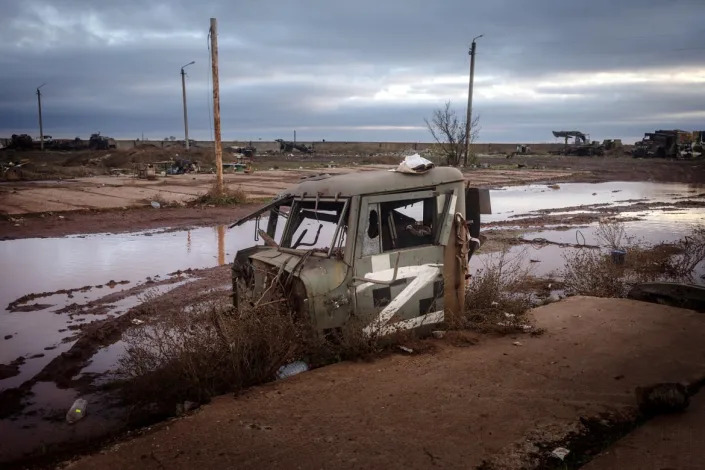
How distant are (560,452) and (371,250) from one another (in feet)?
7.91

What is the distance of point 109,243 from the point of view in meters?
12.9

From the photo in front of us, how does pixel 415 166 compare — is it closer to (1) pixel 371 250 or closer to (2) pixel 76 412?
(1) pixel 371 250

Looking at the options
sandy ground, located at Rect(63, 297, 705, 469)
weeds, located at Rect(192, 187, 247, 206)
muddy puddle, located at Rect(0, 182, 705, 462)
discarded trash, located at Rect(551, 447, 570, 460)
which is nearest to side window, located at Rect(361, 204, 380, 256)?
sandy ground, located at Rect(63, 297, 705, 469)

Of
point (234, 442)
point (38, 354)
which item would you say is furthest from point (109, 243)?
point (234, 442)

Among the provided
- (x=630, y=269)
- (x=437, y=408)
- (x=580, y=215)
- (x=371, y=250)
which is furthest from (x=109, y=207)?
(x=437, y=408)

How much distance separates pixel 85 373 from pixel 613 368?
213 inches

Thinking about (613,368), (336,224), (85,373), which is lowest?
(85,373)

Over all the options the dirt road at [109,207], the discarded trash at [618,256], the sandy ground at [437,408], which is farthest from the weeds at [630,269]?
the dirt road at [109,207]

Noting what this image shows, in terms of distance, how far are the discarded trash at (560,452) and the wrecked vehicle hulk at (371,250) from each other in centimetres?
199

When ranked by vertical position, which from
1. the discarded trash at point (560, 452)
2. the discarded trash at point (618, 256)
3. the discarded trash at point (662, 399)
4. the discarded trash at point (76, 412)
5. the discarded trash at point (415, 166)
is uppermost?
the discarded trash at point (415, 166)

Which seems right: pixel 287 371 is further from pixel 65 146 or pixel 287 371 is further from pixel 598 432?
pixel 65 146

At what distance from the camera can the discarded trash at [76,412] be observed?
15.8 feet

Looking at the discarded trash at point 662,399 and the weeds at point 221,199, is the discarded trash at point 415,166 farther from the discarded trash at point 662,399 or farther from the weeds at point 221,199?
the weeds at point 221,199

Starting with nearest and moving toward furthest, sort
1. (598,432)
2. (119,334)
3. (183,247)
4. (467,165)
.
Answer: (598,432) → (119,334) → (183,247) → (467,165)
